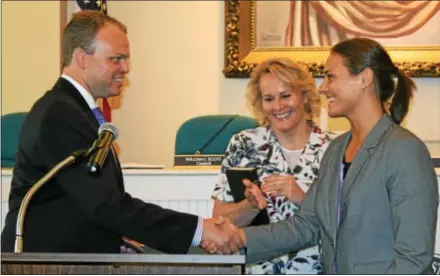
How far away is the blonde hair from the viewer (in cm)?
358

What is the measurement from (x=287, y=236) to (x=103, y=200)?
29.6 inches

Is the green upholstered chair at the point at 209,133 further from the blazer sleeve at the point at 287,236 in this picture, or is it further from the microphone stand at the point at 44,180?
the microphone stand at the point at 44,180

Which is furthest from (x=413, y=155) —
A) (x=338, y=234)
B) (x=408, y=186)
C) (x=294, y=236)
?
(x=294, y=236)

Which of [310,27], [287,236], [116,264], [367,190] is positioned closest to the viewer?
[116,264]

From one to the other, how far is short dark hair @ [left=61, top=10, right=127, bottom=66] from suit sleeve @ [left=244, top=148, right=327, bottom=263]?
37.0 inches

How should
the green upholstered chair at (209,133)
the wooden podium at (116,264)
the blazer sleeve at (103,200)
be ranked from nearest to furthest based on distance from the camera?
the wooden podium at (116,264), the blazer sleeve at (103,200), the green upholstered chair at (209,133)

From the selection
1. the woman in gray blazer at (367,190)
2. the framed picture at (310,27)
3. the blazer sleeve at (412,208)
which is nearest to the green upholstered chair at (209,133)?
the framed picture at (310,27)

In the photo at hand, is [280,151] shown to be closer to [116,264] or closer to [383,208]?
[383,208]

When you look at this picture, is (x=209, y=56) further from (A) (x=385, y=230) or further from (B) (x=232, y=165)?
(A) (x=385, y=230)

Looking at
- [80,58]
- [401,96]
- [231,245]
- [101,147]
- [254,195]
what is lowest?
[231,245]

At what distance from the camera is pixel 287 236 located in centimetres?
302

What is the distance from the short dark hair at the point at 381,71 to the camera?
2830 mm

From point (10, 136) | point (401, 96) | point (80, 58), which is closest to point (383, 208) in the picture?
point (401, 96)

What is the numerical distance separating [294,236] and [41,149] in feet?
A: 3.27
